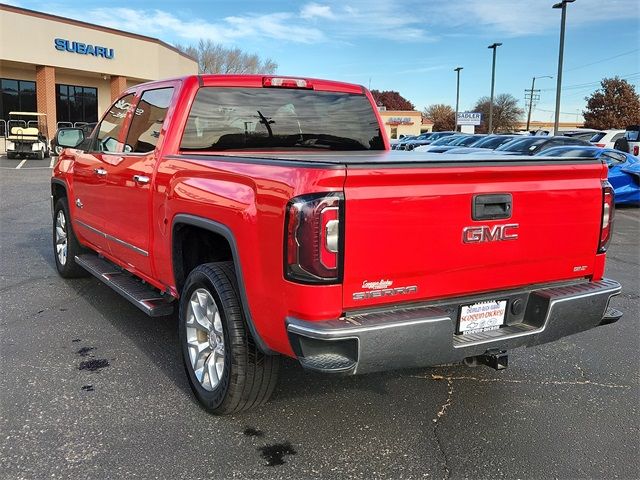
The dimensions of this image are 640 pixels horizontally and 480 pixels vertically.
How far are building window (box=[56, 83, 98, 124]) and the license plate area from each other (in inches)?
1374

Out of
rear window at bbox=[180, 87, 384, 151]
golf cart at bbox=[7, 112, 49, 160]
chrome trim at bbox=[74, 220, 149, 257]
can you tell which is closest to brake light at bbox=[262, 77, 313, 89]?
rear window at bbox=[180, 87, 384, 151]

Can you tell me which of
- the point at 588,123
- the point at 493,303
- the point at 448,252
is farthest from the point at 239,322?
the point at 588,123

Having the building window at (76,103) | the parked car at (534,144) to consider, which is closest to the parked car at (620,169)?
the parked car at (534,144)

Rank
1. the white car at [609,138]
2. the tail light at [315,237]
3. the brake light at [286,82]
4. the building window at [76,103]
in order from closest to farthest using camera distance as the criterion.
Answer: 1. the tail light at [315,237]
2. the brake light at [286,82]
3. the white car at [609,138]
4. the building window at [76,103]

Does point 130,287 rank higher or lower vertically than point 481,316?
lower

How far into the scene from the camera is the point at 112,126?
522cm

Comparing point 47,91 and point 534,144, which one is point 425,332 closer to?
point 534,144

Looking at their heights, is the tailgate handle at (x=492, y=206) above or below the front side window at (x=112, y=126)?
below

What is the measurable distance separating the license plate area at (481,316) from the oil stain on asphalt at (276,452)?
1064mm

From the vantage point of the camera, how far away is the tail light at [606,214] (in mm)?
3404

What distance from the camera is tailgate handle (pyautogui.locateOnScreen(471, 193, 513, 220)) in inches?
115

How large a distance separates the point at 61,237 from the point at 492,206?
5.10 m

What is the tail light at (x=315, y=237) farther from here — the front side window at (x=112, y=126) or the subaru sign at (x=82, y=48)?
the subaru sign at (x=82, y=48)

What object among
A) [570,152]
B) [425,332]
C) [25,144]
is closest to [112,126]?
[425,332]
